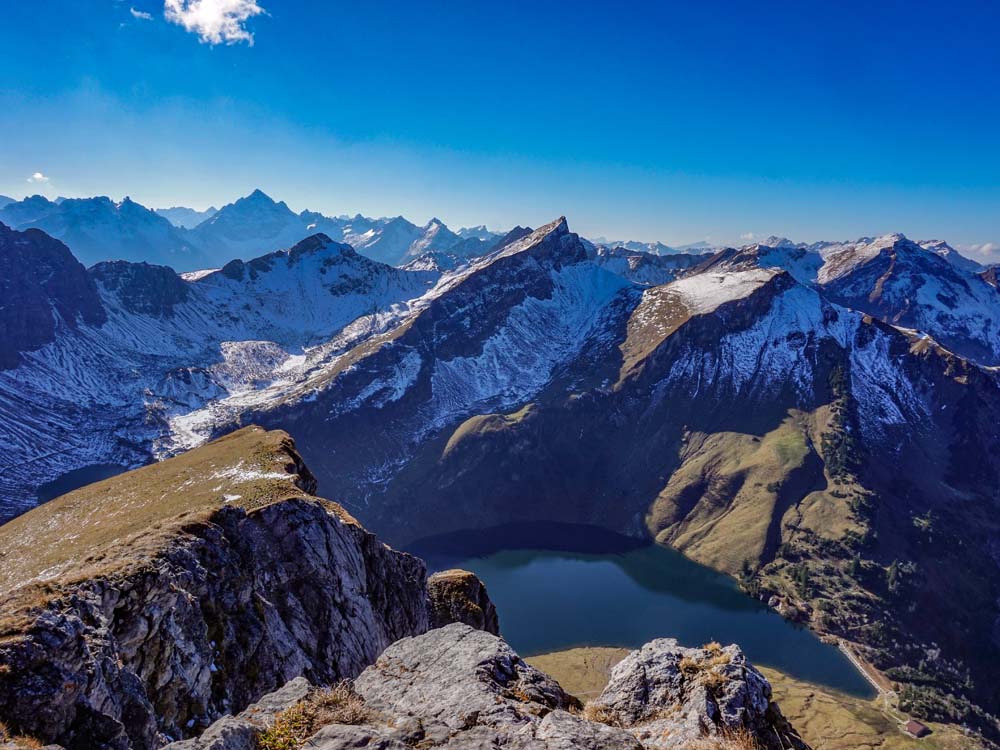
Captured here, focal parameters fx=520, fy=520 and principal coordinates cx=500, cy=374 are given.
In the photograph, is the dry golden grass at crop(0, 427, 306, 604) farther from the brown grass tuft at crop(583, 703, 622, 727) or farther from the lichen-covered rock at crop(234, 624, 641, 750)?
the brown grass tuft at crop(583, 703, 622, 727)

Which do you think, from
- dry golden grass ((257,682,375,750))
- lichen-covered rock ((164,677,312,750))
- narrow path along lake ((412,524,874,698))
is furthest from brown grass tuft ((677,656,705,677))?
narrow path along lake ((412,524,874,698))

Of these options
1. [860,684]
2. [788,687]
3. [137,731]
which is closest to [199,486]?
[137,731]

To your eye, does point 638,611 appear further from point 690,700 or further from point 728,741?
point 728,741

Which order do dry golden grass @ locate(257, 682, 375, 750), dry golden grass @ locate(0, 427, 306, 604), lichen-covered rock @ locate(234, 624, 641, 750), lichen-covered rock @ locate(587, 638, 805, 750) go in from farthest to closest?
1. dry golden grass @ locate(0, 427, 306, 604)
2. lichen-covered rock @ locate(587, 638, 805, 750)
3. dry golden grass @ locate(257, 682, 375, 750)
4. lichen-covered rock @ locate(234, 624, 641, 750)

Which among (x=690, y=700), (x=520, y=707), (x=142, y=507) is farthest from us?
(x=142, y=507)

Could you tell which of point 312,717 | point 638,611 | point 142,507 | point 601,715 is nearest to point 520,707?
point 601,715

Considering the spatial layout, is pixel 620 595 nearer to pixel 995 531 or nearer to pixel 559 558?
pixel 559 558
